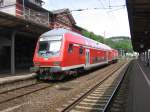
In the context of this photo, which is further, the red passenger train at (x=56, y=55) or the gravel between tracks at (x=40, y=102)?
the red passenger train at (x=56, y=55)

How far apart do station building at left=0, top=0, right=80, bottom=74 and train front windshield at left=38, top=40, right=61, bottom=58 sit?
307 centimetres

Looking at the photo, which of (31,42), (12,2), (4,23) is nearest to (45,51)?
(4,23)

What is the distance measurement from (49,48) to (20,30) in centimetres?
646

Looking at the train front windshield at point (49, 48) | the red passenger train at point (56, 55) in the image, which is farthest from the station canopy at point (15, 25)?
the train front windshield at point (49, 48)

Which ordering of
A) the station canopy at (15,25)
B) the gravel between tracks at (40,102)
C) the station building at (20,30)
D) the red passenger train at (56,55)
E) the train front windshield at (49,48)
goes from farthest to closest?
the station building at (20,30), the station canopy at (15,25), the train front windshield at (49,48), the red passenger train at (56,55), the gravel between tracks at (40,102)

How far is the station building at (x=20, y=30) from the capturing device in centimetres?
2011

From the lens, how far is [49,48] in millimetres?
16516

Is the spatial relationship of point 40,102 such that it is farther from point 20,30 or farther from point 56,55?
point 20,30

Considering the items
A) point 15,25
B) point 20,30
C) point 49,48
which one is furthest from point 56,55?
point 20,30

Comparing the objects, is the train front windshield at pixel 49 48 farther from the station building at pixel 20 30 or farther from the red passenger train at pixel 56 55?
the station building at pixel 20 30

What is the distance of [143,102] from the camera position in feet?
34.8

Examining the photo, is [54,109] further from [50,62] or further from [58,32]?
[58,32]

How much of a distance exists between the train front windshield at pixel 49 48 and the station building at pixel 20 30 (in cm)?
307

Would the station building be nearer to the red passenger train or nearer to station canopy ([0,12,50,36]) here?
station canopy ([0,12,50,36])
